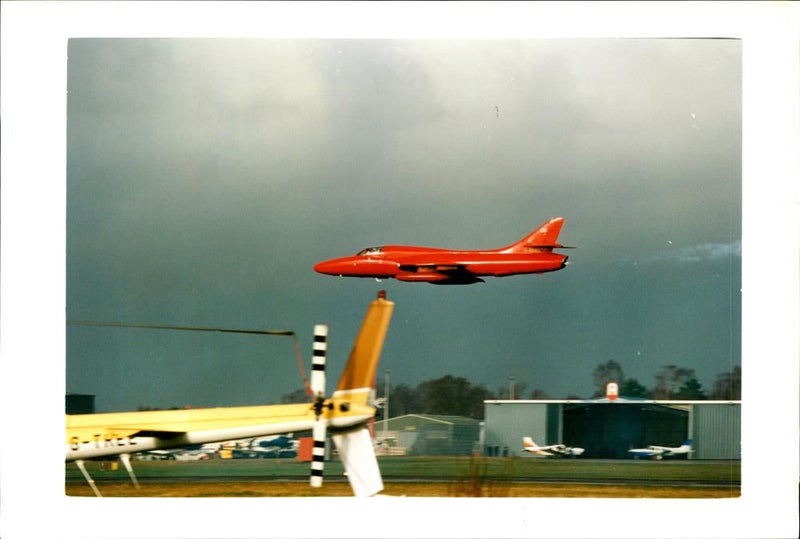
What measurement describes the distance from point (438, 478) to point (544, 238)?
4.30 ft

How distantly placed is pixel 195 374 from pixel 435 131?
66.4 inches

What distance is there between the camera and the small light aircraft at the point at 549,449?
4.23m

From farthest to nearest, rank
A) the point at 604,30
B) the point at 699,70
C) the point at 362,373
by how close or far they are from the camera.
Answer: the point at 362,373 → the point at 699,70 → the point at 604,30

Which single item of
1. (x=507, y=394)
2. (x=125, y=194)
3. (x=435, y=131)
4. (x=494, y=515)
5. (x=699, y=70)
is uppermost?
(x=699, y=70)

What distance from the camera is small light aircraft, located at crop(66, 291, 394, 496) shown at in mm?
4078

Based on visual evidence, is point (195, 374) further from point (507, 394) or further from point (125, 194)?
point (507, 394)

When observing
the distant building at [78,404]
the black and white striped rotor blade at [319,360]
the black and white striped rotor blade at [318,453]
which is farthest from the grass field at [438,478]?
the black and white striped rotor blade at [319,360]

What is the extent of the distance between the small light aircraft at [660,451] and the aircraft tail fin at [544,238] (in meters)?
1.16

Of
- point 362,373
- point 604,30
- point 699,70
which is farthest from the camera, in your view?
point 362,373

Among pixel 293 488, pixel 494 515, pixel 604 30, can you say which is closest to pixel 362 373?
pixel 293 488

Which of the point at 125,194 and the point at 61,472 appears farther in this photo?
the point at 125,194

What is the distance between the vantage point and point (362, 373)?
162 inches

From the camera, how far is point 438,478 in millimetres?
4133

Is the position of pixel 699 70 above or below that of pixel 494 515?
above
